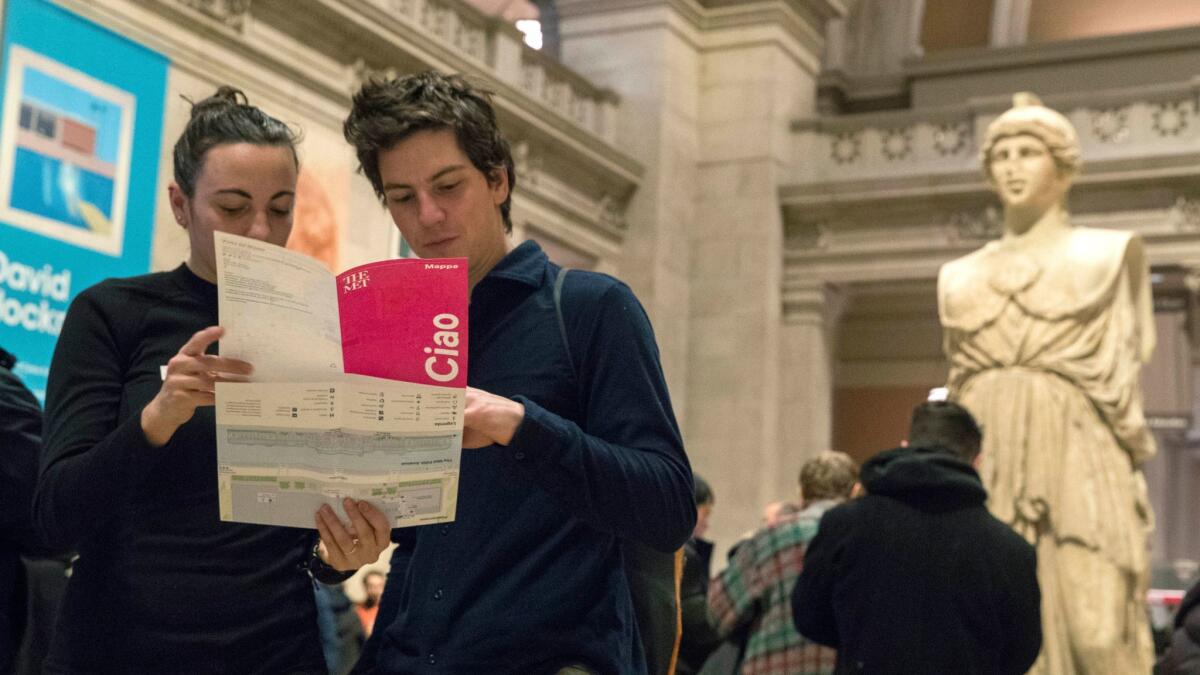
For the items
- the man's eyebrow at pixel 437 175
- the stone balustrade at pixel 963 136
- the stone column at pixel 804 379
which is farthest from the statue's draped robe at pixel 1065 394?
the stone column at pixel 804 379

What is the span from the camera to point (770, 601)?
507 cm

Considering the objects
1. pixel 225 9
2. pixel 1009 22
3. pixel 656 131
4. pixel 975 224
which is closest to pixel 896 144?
pixel 975 224

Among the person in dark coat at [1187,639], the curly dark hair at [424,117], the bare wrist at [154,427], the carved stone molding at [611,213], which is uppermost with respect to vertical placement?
the carved stone molding at [611,213]

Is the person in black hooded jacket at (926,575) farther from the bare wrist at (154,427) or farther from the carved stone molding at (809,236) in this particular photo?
the carved stone molding at (809,236)

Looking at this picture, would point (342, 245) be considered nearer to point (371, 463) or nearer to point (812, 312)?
point (812, 312)

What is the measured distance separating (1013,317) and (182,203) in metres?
4.47

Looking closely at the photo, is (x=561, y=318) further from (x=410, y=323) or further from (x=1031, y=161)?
(x=1031, y=161)

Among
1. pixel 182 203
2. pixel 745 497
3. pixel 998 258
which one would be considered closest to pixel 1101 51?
pixel 745 497

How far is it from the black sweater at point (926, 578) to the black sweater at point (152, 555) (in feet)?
7.37

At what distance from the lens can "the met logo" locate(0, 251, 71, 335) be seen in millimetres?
8531

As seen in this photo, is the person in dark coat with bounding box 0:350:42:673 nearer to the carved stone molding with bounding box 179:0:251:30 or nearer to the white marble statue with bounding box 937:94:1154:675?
the white marble statue with bounding box 937:94:1154:675

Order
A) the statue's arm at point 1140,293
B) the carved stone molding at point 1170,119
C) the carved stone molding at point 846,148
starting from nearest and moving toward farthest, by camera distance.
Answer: the statue's arm at point 1140,293, the carved stone molding at point 1170,119, the carved stone molding at point 846,148

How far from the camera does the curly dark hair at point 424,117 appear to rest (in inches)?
80.2

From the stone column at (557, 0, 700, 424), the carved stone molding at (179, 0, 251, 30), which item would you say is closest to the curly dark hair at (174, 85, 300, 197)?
the carved stone molding at (179, 0, 251, 30)
